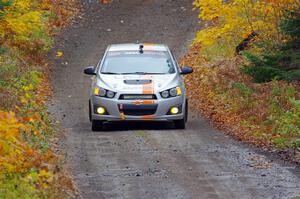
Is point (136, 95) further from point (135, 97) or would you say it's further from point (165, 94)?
point (165, 94)

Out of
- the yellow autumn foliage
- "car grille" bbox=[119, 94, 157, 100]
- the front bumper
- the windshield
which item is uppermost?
the yellow autumn foliage

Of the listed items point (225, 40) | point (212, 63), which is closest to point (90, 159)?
point (212, 63)

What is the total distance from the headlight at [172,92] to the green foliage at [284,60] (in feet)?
5.33

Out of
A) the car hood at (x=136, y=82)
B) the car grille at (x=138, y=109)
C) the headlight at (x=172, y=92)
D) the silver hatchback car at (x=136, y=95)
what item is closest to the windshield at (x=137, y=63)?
the silver hatchback car at (x=136, y=95)

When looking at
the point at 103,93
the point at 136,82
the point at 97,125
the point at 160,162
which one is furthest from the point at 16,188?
the point at 136,82

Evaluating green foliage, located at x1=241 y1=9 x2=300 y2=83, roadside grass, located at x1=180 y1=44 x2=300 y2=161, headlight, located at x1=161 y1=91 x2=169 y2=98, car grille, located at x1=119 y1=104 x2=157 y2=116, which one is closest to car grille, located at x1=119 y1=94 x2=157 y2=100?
car grille, located at x1=119 y1=104 x2=157 y2=116

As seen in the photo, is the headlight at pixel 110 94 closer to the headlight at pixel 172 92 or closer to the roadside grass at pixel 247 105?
the headlight at pixel 172 92

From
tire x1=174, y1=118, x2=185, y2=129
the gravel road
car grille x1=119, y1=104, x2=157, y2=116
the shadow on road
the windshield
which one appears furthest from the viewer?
the windshield

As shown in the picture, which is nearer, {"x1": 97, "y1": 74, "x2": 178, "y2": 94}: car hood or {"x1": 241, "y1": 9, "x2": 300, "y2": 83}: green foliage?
{"x1": 241, "y1": 9, "x2": 300, "y2": 83}: green foliage

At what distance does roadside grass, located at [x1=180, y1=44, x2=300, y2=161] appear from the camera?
1599 cm

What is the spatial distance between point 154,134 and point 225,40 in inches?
447

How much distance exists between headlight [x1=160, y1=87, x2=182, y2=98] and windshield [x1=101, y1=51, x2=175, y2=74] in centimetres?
81

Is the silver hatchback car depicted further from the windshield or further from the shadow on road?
the shadow on road

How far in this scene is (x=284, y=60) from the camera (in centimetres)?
1747
